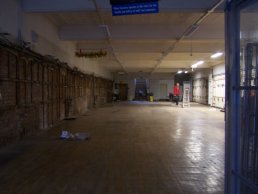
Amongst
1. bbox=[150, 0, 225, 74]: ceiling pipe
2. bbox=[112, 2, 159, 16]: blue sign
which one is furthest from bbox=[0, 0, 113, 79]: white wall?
bbox=[150, 0, 225, 74]: ceiling pipe

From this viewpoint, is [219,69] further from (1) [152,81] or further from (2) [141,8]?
(2) [141,8]

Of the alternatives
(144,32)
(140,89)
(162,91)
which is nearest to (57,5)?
(144,32)

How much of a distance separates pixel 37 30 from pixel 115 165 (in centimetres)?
572

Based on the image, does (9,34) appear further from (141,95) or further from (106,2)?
(141,95)

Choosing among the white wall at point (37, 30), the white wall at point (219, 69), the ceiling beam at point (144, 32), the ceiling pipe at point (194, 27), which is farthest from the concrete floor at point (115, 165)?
the white wall at point (219, 69)

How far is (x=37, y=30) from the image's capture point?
916 centimetres

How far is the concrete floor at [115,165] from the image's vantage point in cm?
404

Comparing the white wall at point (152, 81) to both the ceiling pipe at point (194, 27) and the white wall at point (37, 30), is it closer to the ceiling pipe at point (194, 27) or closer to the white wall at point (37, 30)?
the white wall at point (37, 30)

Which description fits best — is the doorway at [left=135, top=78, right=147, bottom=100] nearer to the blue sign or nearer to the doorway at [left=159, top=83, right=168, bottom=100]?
the doorway at [left=159, top=83, right=168, bottom=100]

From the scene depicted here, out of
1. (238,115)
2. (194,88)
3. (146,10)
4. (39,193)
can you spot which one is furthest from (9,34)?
(194,88)

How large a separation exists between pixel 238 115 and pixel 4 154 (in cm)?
488

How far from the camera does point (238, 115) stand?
2746 mm

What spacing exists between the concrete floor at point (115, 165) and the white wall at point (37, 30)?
9.12 ft

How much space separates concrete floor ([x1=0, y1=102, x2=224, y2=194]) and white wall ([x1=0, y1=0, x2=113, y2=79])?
2778 millimetres
